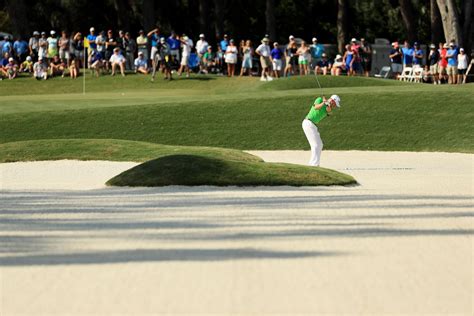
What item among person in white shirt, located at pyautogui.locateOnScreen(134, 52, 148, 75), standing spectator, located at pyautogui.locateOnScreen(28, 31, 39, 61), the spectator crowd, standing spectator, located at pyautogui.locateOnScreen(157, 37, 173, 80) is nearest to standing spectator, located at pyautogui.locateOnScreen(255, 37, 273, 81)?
the spectator crowd

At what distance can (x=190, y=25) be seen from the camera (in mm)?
79000

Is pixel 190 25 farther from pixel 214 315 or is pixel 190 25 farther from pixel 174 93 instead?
pixel 214 315

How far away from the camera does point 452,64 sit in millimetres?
41688

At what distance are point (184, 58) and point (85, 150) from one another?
20926mm

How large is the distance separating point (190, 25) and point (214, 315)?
71028 millimetres

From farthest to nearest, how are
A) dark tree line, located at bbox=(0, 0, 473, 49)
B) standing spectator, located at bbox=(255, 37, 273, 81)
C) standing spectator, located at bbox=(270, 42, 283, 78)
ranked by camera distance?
dark tree line, located at bbox=(0, 0, 473, 49)
standing spectator, located at bbox=(270, 42, 283, 78)
standing spectator, located at bbox=(255, 37, 273, 81)

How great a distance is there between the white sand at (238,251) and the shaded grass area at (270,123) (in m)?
11.8

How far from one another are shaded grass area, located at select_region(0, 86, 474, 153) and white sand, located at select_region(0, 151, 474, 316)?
38.8 feet

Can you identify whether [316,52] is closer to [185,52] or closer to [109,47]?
[185,52]

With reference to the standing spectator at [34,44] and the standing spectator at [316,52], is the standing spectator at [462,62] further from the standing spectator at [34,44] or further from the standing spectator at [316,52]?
the standing spectator at [34,44]

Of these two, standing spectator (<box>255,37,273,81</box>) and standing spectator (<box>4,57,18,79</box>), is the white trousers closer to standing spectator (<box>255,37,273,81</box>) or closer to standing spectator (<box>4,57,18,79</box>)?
standing spectator (<box>255,37,273,81</box>)

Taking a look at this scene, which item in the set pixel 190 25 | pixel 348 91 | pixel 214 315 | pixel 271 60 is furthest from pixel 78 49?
pixel 214 315

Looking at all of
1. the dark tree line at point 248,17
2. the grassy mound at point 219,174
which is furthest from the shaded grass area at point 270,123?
the dark tree line at point 248,17

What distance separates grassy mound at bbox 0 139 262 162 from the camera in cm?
2517
